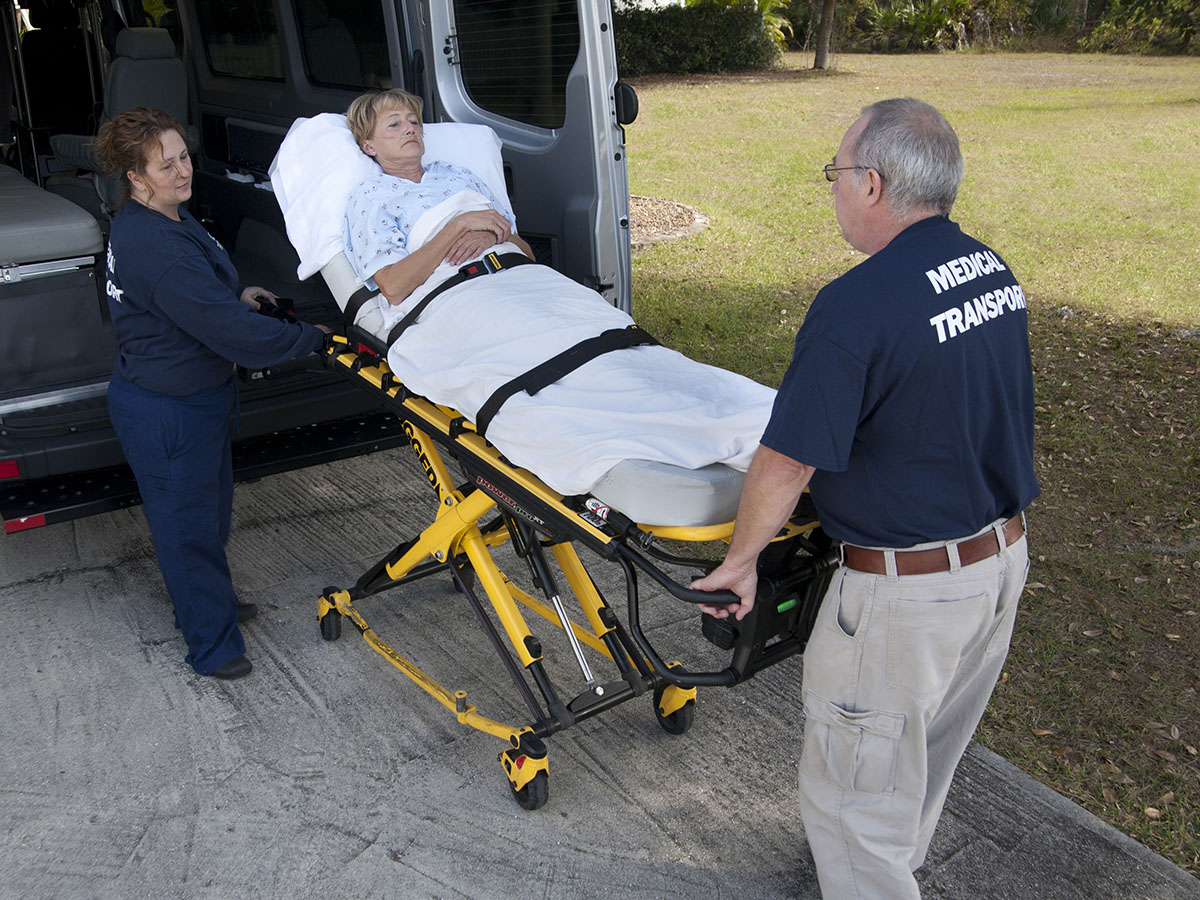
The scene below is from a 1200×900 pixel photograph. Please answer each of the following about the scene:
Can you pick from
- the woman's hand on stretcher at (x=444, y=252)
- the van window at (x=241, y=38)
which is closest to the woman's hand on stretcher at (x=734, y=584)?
the woman's hand on stretcher at (x=444, y=252)

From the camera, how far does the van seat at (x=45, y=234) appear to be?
11.8 feet

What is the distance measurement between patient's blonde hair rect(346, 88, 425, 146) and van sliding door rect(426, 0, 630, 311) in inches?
27.2

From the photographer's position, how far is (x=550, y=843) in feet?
9.00

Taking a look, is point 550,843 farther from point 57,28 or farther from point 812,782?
point 57,28

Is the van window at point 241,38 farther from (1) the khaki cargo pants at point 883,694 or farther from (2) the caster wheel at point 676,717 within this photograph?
(1) the khaki cargo pants at point 883,694

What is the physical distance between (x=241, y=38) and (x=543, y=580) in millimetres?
4202

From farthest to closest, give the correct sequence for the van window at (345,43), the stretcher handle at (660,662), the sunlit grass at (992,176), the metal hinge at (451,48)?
the sunlit grass at (992,176) → the van window at (345,43) → the metal hinge at (451,48) → the stretcher handle at (660,662)

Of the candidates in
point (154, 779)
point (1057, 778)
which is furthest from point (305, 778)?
point (1057, 778)

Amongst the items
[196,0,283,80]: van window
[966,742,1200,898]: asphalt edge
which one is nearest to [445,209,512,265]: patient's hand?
[966,742,1200,898]: asphalt edge

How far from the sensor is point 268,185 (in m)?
5.23

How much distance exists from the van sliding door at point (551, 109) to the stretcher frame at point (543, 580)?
120 cm

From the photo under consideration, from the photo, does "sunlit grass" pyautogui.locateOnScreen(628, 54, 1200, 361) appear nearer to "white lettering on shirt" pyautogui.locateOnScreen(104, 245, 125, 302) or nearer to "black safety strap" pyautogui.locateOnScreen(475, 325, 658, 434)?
"black safety strap" pyautogui.locateOnScreen(475, 325, 658, 434)

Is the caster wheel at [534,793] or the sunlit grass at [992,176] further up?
the sunlit grass at [992,176]

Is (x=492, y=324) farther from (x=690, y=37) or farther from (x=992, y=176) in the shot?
(x=690, y=37)
